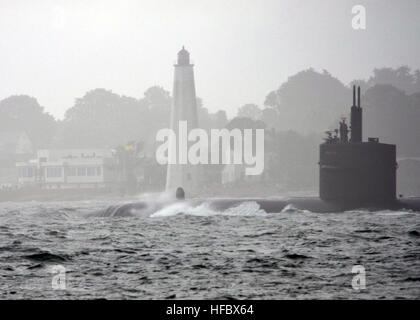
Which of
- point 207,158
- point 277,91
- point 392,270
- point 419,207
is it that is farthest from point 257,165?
point 392,270

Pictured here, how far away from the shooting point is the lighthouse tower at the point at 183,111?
9005cm

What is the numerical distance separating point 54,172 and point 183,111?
34756 mm

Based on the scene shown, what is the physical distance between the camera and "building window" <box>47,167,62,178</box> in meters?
118

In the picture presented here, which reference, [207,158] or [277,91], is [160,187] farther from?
[277,91]

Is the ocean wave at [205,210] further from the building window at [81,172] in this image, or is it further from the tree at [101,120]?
the tree at [101,120]

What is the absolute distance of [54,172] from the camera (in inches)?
4680

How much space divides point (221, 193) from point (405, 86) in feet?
253

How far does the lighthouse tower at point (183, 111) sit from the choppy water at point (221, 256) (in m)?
50.7

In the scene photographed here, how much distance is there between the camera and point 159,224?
37.2 metres

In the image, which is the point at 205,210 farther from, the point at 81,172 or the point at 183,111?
the point at 81,172

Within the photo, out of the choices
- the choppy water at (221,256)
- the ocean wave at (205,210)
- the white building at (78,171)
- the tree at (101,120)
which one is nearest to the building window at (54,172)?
the white building at (78,171)

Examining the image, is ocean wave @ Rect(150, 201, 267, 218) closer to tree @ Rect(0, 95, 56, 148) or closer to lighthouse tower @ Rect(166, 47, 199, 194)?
lighthouse tower @ Rect(166, 47, 199, 194)

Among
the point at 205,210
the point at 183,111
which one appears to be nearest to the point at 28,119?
the point at 183,111

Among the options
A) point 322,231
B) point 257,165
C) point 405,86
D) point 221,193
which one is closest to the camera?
point 322,231
